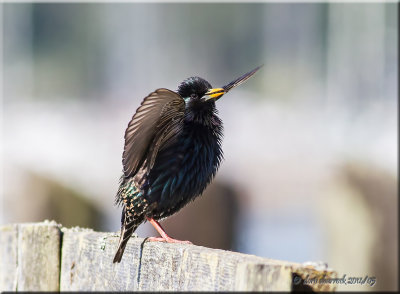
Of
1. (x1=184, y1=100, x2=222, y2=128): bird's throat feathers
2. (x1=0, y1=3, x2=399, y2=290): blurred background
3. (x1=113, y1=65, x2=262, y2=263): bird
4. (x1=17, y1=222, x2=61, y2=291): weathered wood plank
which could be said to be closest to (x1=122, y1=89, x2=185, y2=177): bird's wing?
(x1=113, y1=65, x2=262, y2=263): bird

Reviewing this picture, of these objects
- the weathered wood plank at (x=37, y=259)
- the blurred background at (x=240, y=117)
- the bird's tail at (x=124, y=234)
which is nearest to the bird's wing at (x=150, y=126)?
the bird's tail at (x=124, y=234)

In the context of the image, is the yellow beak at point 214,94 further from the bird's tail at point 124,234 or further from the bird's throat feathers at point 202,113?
the bird's tail at point 124,234

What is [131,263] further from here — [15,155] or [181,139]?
[15,155]

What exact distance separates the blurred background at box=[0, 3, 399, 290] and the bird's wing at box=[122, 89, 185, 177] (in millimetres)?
3278

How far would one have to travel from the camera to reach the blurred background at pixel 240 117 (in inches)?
330

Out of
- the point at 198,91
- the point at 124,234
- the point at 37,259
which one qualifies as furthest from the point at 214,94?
the point at 37,259

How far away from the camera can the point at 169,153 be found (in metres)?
4.24

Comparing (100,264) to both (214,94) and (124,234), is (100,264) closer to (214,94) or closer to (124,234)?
(124,234)

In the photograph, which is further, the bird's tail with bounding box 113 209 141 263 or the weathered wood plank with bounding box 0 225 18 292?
the bird's tail with bounding box 113 209 141 263

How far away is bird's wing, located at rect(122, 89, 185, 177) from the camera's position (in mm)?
3678

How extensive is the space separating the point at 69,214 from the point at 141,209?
17.2ft

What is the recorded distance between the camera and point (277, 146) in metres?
16.2

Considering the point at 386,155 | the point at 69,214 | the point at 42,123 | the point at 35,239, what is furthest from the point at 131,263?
the point at 42,123

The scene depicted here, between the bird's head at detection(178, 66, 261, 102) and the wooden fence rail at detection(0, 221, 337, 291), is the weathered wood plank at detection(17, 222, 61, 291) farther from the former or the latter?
the bird's head at detection(178, 66, 261, 102)
